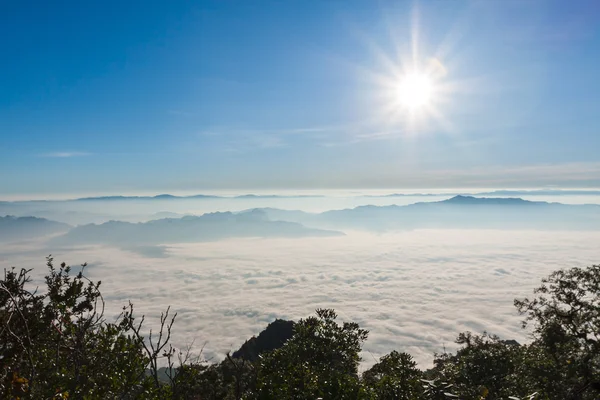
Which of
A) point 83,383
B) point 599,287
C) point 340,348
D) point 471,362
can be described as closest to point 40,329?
point 83,383

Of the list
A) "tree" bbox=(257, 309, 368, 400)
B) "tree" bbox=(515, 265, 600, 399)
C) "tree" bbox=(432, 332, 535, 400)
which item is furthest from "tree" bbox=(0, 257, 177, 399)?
"tree" bbox=(515, 265, 600, 399)

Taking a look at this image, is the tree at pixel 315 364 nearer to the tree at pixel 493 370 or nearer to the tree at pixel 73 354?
the tree at pixel 73 354

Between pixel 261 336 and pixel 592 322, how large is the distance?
103491mm

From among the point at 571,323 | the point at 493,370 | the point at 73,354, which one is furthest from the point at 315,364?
the point at 571,323

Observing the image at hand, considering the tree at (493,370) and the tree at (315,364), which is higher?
the tree at (315,364)

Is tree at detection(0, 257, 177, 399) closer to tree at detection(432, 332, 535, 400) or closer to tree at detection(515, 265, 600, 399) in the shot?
tree at detection(432, 332, 535, 400)

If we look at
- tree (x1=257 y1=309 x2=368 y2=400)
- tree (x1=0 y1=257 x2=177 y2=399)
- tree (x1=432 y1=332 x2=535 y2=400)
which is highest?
tree (x1=0 y1=257 x2=177 y2=399)

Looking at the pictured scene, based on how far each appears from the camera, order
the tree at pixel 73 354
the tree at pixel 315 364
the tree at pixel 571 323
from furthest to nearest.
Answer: the tree at pixel 571 323 → the tree at pixel 315 364 → the tree at pixel 73 354

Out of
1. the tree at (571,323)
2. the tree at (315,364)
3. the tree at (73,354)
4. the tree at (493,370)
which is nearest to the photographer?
the tree at (73,354)

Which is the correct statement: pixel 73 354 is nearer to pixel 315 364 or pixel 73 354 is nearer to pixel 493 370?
pixel 315 364

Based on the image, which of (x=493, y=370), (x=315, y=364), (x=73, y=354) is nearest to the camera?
(x=73, y=354)

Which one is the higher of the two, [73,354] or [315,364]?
[73,354]

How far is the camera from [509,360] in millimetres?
25734

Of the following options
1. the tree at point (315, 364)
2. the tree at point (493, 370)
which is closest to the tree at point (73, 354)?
the tree at point (315, 364)
